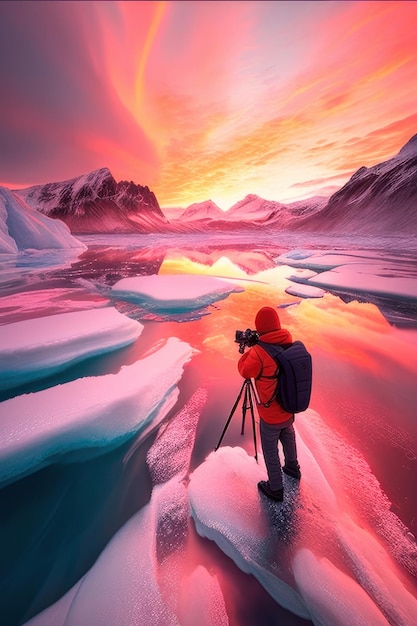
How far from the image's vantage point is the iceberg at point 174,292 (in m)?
7.34

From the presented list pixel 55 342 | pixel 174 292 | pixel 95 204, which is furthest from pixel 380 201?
pixel 95 204

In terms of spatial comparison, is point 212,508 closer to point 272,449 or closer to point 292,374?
point 272,449

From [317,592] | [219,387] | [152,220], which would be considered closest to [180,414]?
[219,387]

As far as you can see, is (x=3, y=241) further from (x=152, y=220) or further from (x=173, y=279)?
(x=152, y=220)

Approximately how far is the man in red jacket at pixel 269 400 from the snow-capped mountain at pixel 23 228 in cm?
1808

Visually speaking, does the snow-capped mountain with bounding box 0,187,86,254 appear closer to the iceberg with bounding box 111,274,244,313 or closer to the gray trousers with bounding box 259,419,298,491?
the iceberg with bounding box 111,274,244,313

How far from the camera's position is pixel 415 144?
268 ft

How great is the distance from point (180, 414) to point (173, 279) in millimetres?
6877

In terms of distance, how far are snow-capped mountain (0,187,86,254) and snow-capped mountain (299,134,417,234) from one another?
71112 millimetres

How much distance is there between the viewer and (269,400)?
6.50 feet

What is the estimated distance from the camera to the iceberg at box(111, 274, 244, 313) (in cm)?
734

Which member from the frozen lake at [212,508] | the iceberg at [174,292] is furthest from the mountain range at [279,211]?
the frozen lake at [212,508]

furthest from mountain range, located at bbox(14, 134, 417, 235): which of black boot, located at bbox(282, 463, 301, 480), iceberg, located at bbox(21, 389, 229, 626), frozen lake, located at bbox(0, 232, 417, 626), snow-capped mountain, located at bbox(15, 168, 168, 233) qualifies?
iceberg, located at bbox(21, 389, 229, 626)

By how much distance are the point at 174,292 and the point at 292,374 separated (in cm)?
637
